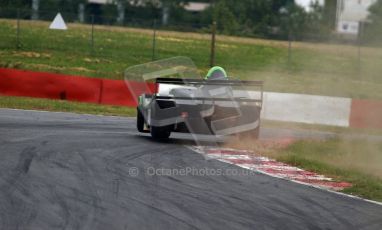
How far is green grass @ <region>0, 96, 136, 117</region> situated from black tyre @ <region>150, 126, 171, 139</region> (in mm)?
7373

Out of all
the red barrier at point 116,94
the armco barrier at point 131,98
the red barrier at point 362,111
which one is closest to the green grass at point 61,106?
the red barrier at point 116,94

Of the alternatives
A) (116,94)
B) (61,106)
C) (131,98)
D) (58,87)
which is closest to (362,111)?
(131,98)

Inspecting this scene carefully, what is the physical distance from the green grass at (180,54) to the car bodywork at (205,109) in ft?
41.3

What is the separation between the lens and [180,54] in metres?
35.0

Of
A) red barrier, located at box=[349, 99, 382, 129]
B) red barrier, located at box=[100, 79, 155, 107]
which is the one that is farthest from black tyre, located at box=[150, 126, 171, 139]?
red barrier, located at box=[349, 99, 382, 129]

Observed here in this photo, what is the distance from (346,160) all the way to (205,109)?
2484 millimetres

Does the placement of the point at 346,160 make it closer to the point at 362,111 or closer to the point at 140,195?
the point at 140,195

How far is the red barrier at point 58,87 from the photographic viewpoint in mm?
24922

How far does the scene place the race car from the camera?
14.2 meters

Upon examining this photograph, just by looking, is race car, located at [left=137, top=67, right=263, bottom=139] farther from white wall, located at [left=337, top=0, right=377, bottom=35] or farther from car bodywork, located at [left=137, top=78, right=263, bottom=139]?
white wall, located at [left=337, top=0, right=377, bottom=35]

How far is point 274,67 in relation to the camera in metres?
34.2

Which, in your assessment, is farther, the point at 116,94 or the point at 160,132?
the point at 116,94

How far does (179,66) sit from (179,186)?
5.95 metres

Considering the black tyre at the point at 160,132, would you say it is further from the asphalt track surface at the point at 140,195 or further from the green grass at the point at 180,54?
the green grass at the point at 180,54
